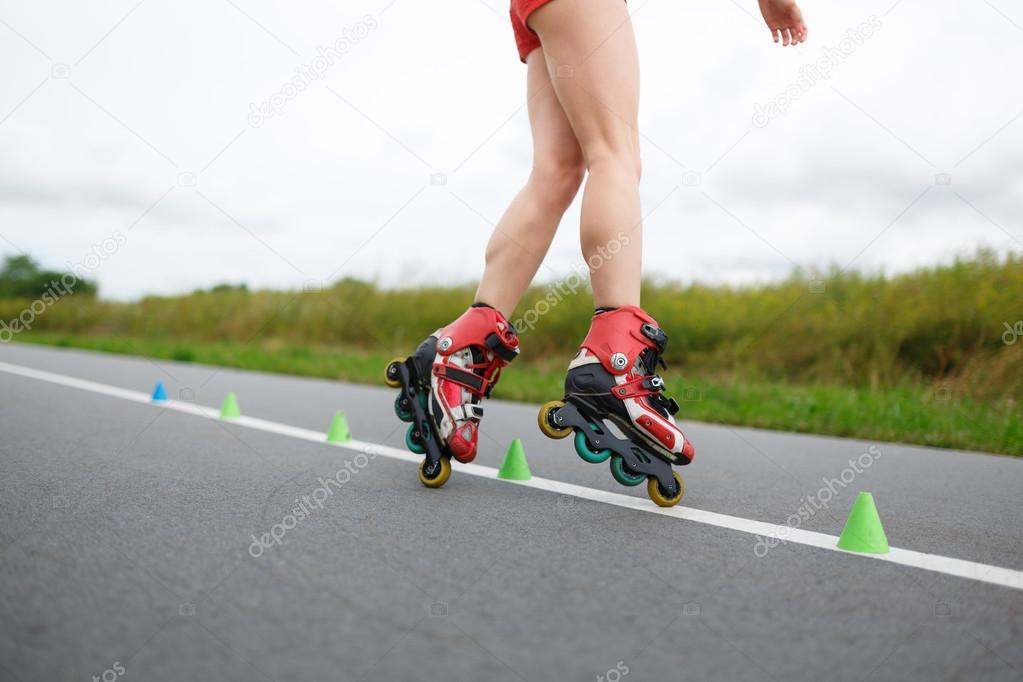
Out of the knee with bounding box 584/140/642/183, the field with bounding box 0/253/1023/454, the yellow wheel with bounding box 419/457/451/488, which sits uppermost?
the field with bounding box 0/253/1023/454

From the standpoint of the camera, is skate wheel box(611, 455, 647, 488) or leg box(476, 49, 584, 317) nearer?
skate wheel box(611, 455, 647, 488)

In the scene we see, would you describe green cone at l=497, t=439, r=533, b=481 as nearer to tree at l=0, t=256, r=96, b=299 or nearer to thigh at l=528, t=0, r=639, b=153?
thigh at l=528, t=0, r=639, b=153

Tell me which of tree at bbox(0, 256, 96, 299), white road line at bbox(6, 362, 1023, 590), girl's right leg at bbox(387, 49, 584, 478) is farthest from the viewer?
tree at bbox(0, 256, 96, 299)

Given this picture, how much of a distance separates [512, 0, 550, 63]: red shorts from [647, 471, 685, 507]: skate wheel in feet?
4.71

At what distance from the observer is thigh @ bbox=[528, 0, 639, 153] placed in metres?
2.62

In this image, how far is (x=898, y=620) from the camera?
1547 mm

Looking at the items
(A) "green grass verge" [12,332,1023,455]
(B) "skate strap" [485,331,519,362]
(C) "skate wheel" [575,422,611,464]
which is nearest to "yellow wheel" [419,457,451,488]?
(B) "skate strap" [485,331,519,362]

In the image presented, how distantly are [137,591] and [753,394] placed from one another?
5.94 m

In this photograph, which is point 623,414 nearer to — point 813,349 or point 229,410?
point 229,410

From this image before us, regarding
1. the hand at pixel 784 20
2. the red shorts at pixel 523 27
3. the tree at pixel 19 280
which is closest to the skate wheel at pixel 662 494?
the red shorts at pixel 523 27

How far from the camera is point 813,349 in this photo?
9016 mm

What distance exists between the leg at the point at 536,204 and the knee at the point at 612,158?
8.2 inches

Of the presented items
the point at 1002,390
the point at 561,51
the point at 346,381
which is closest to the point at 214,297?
the point at 346,381

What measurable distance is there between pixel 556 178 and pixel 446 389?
2.54 feet
